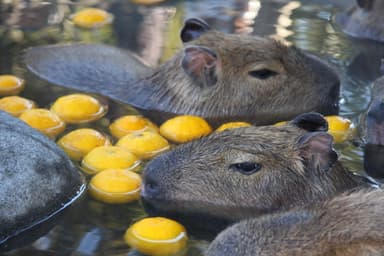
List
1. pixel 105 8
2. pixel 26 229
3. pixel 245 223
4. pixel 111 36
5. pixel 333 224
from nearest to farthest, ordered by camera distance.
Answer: pixel 333 224 < pixel 245 223 < pixel 26 229 < pixel 111 36 < pixel 105 8

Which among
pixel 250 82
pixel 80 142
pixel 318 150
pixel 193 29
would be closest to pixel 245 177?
pixel 318 150

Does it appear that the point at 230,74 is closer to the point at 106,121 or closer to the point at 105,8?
the point at 106,121

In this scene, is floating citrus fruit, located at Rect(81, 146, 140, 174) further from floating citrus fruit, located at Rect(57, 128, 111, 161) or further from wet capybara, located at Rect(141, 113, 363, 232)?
wet capybara, located at Rect(141, 113, 363, 232)

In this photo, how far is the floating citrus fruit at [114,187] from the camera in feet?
18.9

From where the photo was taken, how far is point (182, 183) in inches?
226

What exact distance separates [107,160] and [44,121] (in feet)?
2.41

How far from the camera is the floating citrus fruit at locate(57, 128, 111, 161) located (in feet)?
20.8

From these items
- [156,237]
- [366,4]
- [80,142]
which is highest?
[156,237]

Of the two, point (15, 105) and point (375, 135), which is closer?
point (375, 135)

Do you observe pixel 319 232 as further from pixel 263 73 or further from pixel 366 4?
pixel 366 4

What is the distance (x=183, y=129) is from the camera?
6699 mm

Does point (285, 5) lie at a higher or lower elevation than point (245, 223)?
lower

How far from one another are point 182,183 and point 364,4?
3942 millimetres

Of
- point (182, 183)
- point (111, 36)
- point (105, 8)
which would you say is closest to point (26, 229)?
point (182, 183)
